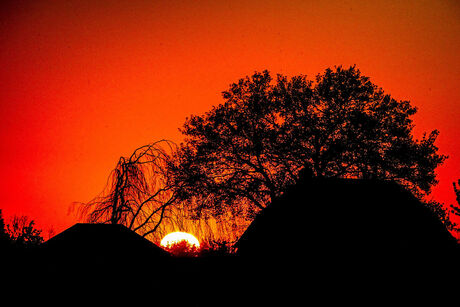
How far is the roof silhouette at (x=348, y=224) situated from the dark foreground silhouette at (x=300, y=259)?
4 centimetres

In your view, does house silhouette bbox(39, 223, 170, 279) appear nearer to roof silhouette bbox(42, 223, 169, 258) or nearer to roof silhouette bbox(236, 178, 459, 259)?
roof silhouette bbox(42, 223, 169, 258)

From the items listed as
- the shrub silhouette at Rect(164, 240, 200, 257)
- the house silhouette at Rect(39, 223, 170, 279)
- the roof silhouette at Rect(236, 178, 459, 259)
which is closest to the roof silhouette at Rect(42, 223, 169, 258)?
the house silhouette at Rect(39, 223, 170, 279)

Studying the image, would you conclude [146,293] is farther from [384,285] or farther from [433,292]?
[433,292]

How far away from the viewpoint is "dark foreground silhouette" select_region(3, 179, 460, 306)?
1022 centimetres

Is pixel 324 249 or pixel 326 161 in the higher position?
pixel 326 161

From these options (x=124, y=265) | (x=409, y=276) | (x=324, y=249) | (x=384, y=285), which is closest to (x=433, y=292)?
(x=409, y=276)

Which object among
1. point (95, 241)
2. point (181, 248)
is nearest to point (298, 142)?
point (95, 241)

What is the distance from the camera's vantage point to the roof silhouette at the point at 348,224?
10.6m

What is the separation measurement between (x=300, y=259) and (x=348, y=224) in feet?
7.10

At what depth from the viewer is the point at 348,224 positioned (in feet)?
36.1

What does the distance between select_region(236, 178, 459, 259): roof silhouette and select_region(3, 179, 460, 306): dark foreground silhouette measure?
36mm

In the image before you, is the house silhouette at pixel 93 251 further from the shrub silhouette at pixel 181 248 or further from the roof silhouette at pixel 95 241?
the shrub silhouette at pixel 181 248

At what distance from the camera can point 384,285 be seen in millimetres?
9945

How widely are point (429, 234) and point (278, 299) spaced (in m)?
6.04
